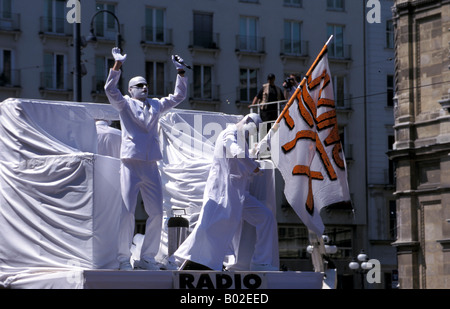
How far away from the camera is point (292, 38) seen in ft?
163

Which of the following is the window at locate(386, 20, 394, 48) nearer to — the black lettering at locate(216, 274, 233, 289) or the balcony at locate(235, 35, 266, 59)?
the balcony at locate(235, 35, 266, 59)

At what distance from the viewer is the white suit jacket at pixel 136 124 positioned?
1355 centimetres

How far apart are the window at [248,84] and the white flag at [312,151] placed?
33.0m

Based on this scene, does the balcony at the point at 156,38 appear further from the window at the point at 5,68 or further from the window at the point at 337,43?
the window at the point at 337,43

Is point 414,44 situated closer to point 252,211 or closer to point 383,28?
point 383,28

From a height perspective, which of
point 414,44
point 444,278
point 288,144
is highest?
point 414,44

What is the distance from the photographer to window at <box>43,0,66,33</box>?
146ft

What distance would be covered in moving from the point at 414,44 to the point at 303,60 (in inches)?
431

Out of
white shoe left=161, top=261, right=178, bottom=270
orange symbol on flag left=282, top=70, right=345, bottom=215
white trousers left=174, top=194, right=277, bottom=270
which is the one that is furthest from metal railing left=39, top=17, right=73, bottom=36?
white shoe left=161, top=261, right=178, bottom=270

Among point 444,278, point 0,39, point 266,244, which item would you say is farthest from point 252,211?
point 0,39

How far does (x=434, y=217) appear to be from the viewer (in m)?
37.8

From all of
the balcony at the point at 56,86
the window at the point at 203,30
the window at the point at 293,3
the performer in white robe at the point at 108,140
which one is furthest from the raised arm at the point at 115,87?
the window at the point at 293,3

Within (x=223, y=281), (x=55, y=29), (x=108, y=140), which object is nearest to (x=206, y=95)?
(x=55, y=29)

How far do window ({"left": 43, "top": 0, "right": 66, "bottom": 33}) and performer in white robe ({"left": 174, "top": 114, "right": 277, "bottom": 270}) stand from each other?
31.4 m
